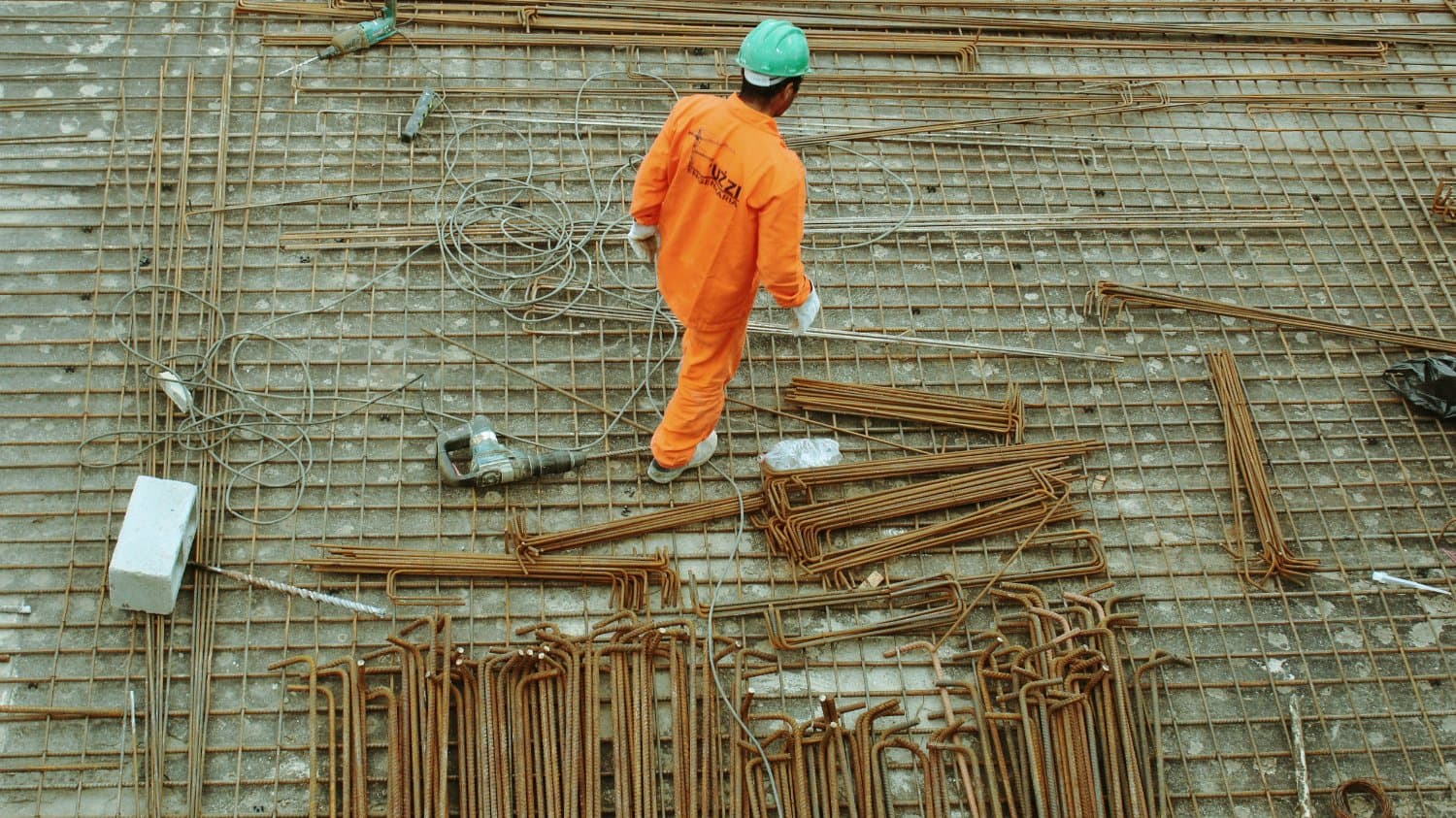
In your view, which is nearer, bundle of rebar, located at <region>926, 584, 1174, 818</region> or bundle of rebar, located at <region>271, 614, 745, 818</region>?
bundle of rebar, located at <region>271, 614, 745, 818</region>

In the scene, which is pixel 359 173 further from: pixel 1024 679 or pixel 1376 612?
pixel 1376 612

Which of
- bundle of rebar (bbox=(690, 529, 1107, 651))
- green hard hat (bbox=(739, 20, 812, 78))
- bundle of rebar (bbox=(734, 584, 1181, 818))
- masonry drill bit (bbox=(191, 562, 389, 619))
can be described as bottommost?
bundle of rebar (bbox=(734, 584, 1181, 818))

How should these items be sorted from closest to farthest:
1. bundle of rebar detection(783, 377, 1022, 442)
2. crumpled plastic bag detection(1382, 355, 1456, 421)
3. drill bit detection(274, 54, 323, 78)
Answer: bundle of rebar detection(783, 377, 1022, 442), crumpled plastic bag detection(1382, 355, 1456, 421), drill bit detection(274, 54, 323, 78)

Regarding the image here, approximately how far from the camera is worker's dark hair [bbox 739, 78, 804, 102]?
14.0ft

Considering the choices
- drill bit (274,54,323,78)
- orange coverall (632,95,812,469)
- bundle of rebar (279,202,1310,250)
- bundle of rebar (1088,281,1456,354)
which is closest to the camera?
orange coverall (632,95,812,469)

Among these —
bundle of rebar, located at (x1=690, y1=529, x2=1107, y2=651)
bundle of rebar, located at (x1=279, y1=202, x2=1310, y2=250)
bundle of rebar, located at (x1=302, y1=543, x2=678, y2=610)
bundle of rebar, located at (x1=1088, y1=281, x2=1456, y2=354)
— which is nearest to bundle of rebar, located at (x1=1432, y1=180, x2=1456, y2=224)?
bundle of rebar, located at (x1=279, y1=202, x2=1310, y2=250)

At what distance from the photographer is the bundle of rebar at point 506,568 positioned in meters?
4.82

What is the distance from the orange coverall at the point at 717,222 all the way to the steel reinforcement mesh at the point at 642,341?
29.8 inches

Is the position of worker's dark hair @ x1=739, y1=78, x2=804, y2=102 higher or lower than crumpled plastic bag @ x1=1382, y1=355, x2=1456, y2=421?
higher


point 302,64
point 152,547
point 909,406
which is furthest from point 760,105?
point 302,64

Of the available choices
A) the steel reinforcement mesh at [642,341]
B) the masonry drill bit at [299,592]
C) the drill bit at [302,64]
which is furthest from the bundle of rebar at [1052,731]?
the drill bit at [302,64]

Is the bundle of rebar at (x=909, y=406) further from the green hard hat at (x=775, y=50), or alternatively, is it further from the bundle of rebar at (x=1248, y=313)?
the green hard hat at (x=775, y=50)

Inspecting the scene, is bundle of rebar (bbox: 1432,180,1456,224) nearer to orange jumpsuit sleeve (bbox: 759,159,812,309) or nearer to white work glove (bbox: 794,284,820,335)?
white work glove (bbox: 794,284,820,335)

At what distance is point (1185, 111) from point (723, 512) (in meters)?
3.74
